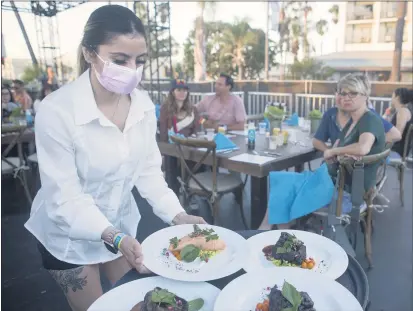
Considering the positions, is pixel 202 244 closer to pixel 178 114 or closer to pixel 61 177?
pixel 61 177

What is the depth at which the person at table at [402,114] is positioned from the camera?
4434 mm

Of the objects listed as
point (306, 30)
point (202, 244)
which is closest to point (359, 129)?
point (202, 244)

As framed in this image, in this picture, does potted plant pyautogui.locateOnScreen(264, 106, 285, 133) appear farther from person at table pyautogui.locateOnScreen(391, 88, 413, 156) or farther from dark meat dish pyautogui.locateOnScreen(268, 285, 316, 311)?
dark meat dish pyautogui.locateOnScreen(268, 285, 316, 311)

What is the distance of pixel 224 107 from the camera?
5.25 metres

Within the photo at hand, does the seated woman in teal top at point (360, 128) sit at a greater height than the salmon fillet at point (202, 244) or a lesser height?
greater

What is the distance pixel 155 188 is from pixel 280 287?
0.73 m

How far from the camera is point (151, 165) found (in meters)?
1.59

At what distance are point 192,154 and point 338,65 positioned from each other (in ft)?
80.5

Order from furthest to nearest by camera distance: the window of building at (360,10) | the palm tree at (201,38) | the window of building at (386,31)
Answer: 1. the window of building at (360,10)
2. the window of building at (386,31)
3. the palm tree at (201,38)

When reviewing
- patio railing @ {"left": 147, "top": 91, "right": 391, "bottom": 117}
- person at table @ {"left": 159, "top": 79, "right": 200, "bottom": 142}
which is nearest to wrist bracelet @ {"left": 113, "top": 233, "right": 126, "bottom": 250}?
person at table @ {"left": 159, "top": 79, "right": 200, "bottom": 142}

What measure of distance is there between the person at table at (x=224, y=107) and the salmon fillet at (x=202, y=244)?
3727 mm

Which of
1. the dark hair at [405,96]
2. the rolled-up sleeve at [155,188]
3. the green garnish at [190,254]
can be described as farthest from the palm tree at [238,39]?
the green garnish at [190,254]

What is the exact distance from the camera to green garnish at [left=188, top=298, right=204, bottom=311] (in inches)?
37.6

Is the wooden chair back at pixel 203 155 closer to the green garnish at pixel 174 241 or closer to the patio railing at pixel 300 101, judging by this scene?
the green garnish at pixel 174 241
